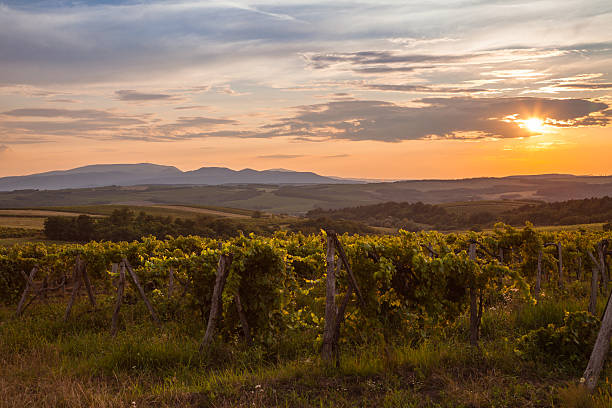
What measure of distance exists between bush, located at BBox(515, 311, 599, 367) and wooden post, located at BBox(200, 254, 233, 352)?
6.16m

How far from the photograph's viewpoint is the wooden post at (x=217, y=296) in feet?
27.8

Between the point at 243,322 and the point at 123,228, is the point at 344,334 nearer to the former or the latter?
the point at 243,322

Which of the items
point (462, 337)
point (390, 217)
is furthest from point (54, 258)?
point (390, 217)

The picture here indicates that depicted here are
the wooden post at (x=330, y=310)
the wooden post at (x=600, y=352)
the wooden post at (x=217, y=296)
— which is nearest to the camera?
the wooden post at (x=600, y=352)

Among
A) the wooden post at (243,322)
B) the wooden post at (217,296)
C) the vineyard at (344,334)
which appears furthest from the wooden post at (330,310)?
the wooden post at (217,296)

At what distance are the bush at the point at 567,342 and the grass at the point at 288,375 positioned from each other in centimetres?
21

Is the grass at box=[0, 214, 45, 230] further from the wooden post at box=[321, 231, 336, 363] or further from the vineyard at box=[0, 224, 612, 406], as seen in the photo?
the wooden post at box=[321, 231, 336, 363]

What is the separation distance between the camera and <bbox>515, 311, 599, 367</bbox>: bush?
284 inches

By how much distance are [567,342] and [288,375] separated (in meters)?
5.40

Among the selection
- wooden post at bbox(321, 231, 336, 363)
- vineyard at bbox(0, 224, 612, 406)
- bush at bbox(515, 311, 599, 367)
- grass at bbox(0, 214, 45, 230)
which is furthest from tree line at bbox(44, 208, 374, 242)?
bush at bbox(515, 311, 599, 367)

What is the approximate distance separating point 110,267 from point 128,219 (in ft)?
199

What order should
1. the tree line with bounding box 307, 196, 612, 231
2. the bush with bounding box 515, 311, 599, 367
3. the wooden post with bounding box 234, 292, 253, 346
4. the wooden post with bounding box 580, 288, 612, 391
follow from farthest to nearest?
the tree line with bounding box 307, 196, 612, 231 → the wooden post with bounding box 234, 292, 253, 346 → the bush with bounding box 515, 311, 599, 367 → the wooden post with bounding box 580, 288, 612, 391

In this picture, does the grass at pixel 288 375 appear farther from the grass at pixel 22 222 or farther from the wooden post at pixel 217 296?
the grass at pixel 22 222

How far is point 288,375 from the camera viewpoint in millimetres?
6816
